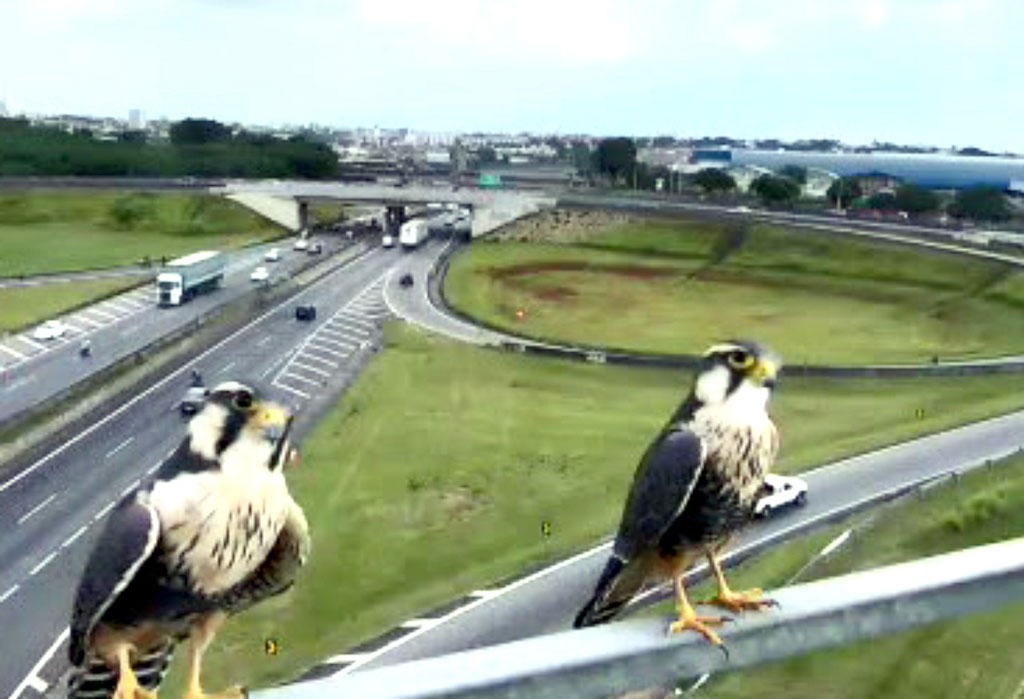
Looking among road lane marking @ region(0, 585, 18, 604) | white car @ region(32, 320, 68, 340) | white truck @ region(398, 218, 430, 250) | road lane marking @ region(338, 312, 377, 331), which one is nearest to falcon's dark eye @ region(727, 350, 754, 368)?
road lane marking @ region(0, 585, 18, 604)

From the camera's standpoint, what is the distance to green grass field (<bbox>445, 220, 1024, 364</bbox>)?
33875 mm

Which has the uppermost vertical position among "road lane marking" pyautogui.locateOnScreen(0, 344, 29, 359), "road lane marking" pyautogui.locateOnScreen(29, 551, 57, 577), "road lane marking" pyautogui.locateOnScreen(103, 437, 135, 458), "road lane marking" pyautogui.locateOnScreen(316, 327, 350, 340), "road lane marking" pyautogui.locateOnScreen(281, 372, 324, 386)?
"road lane marking" pyautogui.locateOnScreen(316, 327, 350, 340)

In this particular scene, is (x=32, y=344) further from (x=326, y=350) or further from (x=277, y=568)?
(x=277, y=568)

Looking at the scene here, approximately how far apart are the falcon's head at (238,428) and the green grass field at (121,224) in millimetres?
48108

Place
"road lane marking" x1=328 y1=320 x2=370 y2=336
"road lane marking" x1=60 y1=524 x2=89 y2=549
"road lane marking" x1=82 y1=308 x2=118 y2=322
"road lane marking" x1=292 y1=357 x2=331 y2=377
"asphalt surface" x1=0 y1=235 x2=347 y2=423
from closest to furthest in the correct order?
"road lane marking" x1=60 y1=524 x2=89 y2=549 → "asphalt surface" x1=0 y1=235 x2=347 y2=423 → "road lane marking" x1=292 y1=357 x2=331 y2=377 → "road lane marking" x1=328 y1=320 x2=370 y2=336 → "road lane marking" x1=82 y1=308 x2=118 y2=322

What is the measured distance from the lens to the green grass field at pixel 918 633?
631 cm

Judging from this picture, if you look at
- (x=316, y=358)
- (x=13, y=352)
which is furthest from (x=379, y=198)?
(x=13, y=352)

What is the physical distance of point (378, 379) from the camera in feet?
91.8

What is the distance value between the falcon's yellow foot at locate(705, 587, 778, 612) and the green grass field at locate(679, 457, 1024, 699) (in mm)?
172

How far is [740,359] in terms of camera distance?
11.5 ft

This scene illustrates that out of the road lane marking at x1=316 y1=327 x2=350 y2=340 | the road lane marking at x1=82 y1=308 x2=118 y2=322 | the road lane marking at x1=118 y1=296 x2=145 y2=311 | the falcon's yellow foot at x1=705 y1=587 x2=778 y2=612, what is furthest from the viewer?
the road lane marking at x1=118 y1=296 x2=145 y2=311

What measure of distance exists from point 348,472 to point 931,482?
8.88 m

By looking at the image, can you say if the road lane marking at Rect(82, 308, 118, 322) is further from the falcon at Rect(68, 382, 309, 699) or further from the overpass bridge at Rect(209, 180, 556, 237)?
the falcon at Rect(68, 382, 309, 699)

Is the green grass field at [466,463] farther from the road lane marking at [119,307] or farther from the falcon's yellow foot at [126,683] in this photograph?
the road lane marking at [119,307]
